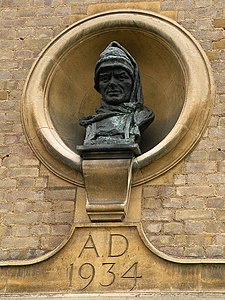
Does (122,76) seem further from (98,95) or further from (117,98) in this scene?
(98,95)

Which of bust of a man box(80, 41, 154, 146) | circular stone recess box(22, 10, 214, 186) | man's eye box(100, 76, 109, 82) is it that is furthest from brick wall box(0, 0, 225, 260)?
man's eye box(100, 76, 109, 82)

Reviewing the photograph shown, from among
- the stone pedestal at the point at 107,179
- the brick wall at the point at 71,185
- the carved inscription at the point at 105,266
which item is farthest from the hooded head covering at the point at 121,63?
the carved inscription at the point at 105,266

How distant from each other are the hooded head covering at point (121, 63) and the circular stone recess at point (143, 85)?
35 centimetres

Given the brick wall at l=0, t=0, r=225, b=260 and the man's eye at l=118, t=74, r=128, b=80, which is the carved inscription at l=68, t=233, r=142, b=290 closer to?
the brick wall at l=0, t=0, r=225, b=260

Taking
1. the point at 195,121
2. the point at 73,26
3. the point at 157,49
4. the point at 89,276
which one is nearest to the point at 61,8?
the point at 73,26

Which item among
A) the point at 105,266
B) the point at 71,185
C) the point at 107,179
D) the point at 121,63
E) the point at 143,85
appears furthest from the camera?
the point at 143,85

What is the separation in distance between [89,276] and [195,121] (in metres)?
1.99

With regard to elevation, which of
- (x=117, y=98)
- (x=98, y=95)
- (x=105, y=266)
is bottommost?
(x=105, y=266)

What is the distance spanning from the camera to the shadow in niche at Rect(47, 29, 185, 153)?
13.8 m

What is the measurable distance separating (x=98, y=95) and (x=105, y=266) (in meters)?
2.38

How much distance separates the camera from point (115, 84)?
44.7 feet

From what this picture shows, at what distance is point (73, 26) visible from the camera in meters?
14.1

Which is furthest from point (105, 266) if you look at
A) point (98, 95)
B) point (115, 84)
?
point (98, 95)

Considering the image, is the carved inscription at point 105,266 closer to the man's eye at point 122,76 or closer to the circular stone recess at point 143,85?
the circular stone recess at point 143,85
